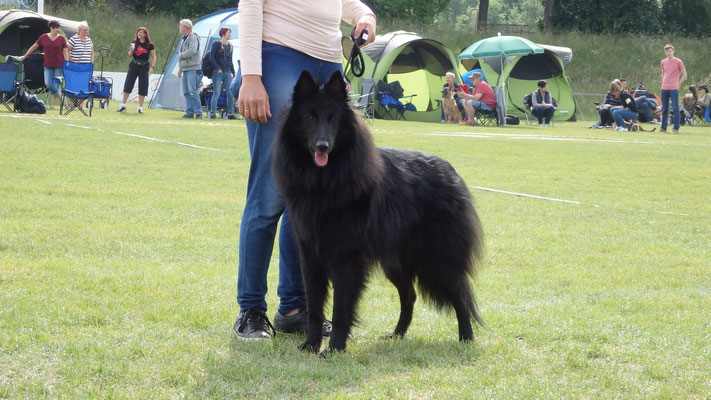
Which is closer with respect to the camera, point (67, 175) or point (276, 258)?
point (276, 258)

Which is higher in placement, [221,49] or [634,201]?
[221,49]

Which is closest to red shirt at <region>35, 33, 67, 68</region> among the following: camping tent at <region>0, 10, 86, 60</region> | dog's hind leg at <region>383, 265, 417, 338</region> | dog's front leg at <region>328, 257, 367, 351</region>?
camping tent at <region>0, 10, 86, 60</region>

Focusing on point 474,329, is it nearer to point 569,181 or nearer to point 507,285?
point 507,285

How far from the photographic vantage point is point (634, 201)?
7828 millimetres

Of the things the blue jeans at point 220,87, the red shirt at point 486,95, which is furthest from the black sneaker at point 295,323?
the red shirt at point 486,95

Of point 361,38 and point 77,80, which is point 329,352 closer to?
point 361,38

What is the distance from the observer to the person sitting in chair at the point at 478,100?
20.3m

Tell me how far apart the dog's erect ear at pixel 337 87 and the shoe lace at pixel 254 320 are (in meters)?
1.03

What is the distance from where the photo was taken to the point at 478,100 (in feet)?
66.8

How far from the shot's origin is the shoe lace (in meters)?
3.31

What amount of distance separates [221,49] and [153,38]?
1659 centimetres

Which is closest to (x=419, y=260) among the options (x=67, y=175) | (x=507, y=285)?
(x=507, y=285)

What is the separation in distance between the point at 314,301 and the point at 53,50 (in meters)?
15.2

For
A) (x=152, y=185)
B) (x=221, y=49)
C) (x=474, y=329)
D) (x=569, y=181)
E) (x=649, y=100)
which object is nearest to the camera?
(x=474, y=329)
